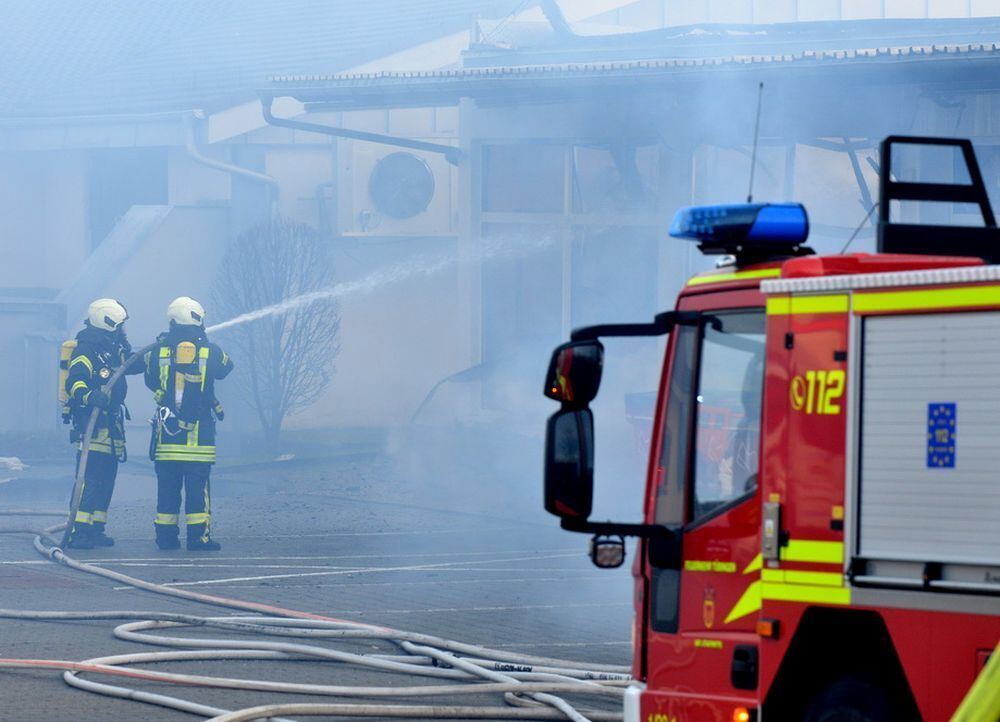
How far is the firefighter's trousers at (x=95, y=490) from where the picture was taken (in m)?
12.0

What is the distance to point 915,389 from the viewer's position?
3.97 metres

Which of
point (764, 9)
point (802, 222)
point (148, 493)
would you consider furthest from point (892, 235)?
point (764, 9)

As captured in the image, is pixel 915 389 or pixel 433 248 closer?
pixel 915 389

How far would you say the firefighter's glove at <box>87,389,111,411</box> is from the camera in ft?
39.6

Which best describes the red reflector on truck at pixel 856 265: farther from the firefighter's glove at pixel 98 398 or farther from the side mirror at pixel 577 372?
the firefighter's glove at pixel 98 398

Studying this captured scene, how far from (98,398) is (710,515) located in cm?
836

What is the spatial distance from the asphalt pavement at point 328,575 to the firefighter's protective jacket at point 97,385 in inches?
33.0

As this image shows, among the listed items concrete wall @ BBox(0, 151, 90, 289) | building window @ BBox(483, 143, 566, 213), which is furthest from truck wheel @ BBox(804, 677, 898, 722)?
concrete wall @ BBox(0, 151, 90, 289)

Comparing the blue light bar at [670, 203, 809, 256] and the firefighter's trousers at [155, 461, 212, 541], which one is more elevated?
the blue light bar at [670, 203, 809, 256]

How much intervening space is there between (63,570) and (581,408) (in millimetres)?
7585

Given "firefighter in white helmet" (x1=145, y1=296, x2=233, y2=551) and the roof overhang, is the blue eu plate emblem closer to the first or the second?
"firefighter in white helmet" (x1=145, y1=296, x2=233, y2=551)

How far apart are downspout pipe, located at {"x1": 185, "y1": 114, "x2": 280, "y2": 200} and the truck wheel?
18.1 m

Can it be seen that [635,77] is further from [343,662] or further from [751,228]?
[751,228]

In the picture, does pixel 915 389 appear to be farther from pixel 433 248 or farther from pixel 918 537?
pixel 433 248
